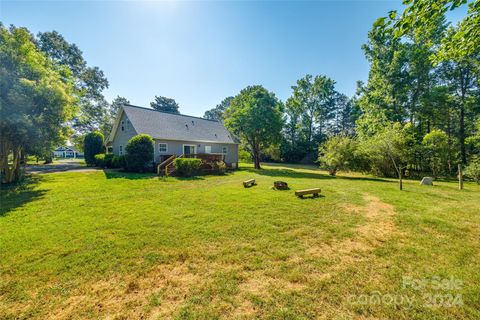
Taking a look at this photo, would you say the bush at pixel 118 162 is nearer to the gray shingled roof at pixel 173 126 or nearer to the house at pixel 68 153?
the gray shingled roof at pixel 173 126

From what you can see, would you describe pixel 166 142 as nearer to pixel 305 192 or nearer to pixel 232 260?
pixel 305 192

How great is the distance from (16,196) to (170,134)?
38.6 feet

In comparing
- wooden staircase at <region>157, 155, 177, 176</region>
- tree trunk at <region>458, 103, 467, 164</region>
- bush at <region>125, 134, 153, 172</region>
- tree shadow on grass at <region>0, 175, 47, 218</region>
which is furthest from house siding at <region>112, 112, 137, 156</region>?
tree trunk at <region>458, 103, 467, 164</region>

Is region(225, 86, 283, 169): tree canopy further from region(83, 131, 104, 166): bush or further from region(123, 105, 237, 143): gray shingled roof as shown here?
region(83, 131, 104, 166): bush

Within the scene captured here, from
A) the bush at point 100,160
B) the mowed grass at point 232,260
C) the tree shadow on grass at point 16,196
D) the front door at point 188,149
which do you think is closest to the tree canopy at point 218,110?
the front door at point 188,149

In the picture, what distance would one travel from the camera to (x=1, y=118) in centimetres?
796

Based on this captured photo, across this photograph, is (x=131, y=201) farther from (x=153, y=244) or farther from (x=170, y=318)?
(x=170, y=318)

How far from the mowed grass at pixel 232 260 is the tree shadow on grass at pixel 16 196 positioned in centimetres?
11

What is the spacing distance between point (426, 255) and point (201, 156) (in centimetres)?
1477

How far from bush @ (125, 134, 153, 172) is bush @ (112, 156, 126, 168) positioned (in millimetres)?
1437

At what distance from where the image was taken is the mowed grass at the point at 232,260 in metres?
2.41

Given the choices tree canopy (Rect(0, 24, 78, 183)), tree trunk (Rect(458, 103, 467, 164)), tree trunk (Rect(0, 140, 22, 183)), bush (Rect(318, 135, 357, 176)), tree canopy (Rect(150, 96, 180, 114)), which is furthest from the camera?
tree canopy (Rect(150, 96, 180, 114))

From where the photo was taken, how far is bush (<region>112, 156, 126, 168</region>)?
15.7 metres

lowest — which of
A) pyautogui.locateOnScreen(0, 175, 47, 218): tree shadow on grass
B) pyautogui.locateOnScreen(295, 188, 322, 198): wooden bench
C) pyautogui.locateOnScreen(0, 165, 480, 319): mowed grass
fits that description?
pyautogui.locateOnScreen(0, 165, 480, 319): mowed grass
